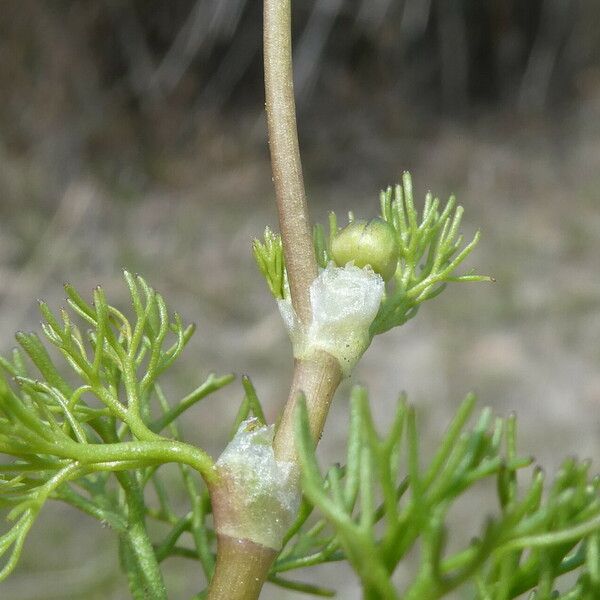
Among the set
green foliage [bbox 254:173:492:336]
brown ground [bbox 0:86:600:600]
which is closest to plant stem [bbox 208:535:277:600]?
green foliage [bbox 254:173:492:336]

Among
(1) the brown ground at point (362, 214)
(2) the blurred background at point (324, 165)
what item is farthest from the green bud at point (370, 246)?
(2) the blurred background at point (324, 165)

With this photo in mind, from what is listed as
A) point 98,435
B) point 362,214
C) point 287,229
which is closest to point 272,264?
point 287,229

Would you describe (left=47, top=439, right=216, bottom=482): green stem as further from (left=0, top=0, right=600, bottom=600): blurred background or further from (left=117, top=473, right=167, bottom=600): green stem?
(left=0, top=0, right=600, bottom=600): blurred background

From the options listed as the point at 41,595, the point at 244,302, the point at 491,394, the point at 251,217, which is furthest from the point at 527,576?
the point at 251,217

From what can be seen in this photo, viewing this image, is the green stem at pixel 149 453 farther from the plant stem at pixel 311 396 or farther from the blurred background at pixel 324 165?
the blurred background at pixel 324 165

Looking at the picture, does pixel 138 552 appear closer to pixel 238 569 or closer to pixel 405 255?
pixel 238 569

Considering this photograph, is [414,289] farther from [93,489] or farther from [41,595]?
[41,595]
